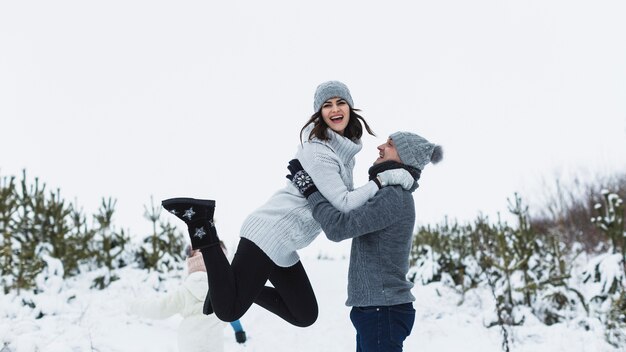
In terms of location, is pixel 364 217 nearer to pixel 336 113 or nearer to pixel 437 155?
pixel 437 155

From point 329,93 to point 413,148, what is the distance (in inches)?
26.2

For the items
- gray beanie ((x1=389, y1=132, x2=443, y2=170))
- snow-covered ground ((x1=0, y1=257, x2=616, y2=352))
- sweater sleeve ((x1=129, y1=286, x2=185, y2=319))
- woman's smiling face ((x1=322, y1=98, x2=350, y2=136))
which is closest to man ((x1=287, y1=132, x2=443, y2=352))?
gray beanie ((x1=389, y1=132, x2=443, y2=170))

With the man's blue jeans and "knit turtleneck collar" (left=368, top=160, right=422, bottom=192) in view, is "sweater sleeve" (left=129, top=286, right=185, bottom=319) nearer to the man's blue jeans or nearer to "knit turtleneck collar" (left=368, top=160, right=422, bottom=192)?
the man's blue jeans

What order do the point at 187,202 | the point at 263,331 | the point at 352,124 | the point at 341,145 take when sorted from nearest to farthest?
the point at 187,202, the point at 341,145, the point at 352,124, the point at 263,331

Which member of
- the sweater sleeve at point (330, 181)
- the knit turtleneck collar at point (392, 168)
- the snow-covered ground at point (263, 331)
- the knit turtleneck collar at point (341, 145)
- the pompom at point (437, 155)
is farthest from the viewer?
the snow-covered ground at point (263, 331)

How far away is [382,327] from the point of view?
99.2 inches

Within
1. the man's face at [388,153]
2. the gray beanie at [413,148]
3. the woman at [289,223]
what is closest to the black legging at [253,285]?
the woman at [289,223]

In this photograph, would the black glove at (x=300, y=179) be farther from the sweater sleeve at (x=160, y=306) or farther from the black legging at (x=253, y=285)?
the sweater sleeve at (x=160, y=306)

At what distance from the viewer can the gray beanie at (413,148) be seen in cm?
273

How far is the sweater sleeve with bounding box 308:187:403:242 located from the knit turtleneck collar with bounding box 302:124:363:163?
492 mm

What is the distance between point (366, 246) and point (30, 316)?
209 inches

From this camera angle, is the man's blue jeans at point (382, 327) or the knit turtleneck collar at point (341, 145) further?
the knit turtleneck collar at point (341, 145)

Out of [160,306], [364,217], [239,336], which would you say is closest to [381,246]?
[364,217]

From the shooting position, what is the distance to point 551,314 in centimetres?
775
